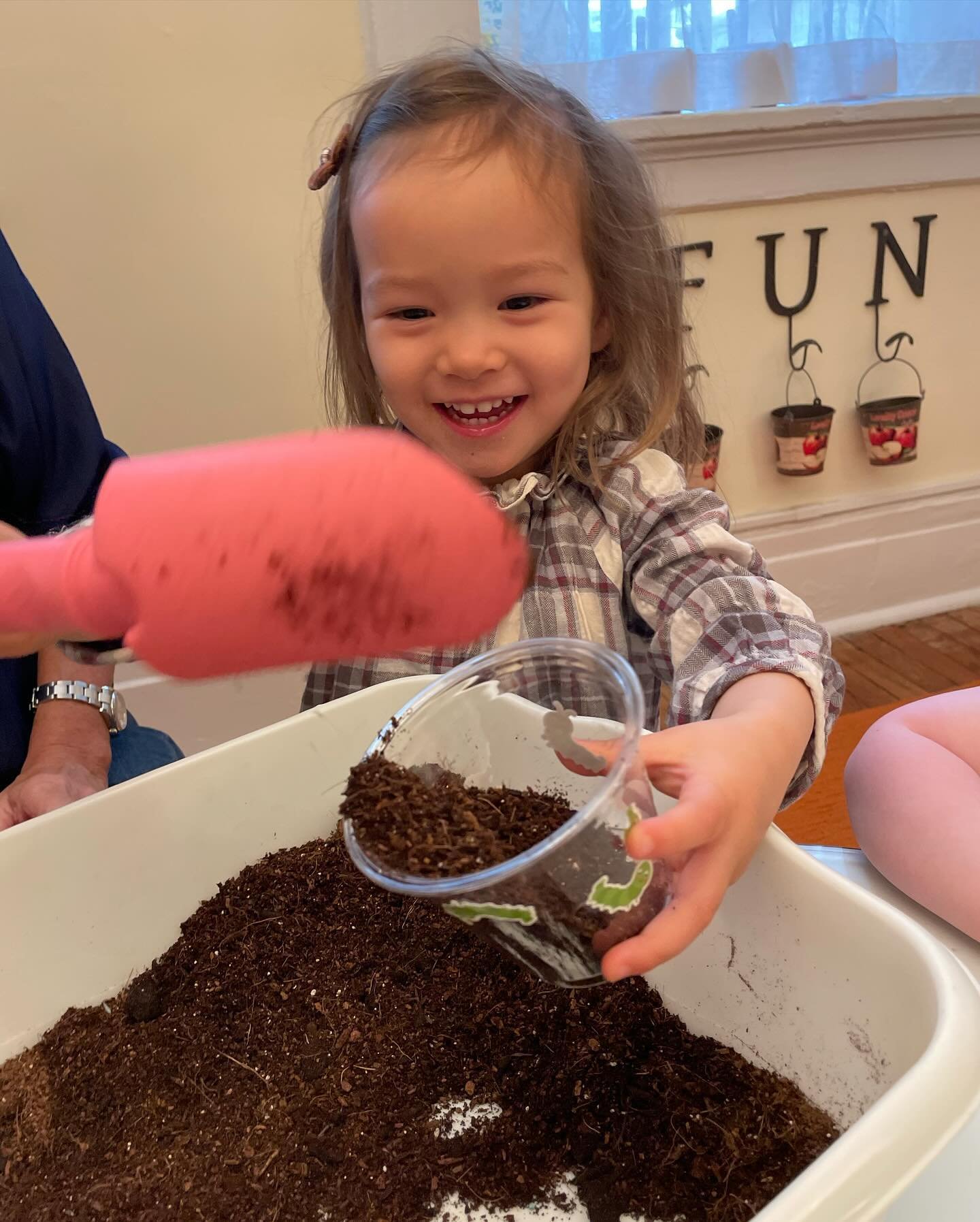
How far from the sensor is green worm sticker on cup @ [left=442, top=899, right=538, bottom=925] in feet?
1.37

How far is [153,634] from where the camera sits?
1.17 feet

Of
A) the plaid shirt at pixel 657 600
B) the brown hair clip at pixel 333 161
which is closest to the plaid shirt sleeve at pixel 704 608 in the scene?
the plaid shirt at pixel 657 600

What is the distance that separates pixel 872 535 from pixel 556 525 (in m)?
1.34

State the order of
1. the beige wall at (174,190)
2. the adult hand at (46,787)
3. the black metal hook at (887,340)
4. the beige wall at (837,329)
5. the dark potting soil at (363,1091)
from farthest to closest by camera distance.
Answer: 1. the black metal hook at (887,340)
2. the beige wall at (837,329)
3. the beige wall at (174,190)
4. the adult hand at (46,787)
5. the dark potting soil at (363,1091)

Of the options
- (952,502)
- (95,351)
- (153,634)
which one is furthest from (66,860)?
(952,502)

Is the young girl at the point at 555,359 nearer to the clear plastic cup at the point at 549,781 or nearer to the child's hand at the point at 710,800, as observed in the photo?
the child's hand at the point at 710,800

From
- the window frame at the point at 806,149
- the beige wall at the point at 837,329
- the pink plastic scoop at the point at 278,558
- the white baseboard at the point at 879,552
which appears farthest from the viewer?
the white baseboard at the point at 879,552

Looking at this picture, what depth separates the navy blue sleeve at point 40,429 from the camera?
33.4 inches

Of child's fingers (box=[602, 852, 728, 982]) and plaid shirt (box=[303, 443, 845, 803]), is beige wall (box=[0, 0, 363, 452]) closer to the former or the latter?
plaid shirt (box=[303, 443, 845, 803])

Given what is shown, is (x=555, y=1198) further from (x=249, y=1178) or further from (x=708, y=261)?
(x=708, y=261)

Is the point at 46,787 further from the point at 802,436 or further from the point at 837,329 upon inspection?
the point at 837,329

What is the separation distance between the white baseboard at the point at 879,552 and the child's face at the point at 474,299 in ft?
3.78

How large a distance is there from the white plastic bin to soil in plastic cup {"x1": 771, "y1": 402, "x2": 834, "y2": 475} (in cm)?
129

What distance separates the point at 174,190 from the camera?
1.33 meters
